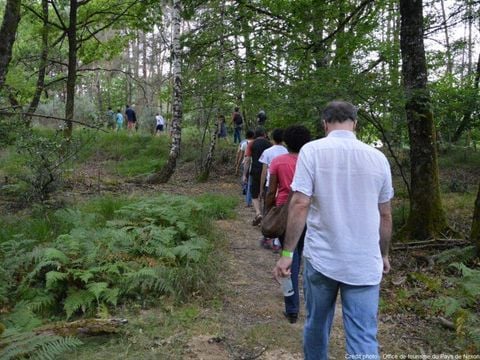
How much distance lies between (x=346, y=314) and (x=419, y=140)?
4.90 metres

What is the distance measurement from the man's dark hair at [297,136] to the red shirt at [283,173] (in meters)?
0.18

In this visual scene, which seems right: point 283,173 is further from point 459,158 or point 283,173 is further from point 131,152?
point 131,152

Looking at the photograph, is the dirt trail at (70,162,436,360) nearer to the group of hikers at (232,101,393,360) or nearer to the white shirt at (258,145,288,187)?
the group of hikers at (232,101,393,360)

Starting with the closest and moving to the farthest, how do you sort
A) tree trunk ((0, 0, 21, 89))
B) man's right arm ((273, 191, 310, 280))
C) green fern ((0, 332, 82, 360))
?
man's right arm ((273, 191, 310, 280)) < green fern ((0, 332, 82, 360)) < tree trunk ((0, 0, 21, 89))

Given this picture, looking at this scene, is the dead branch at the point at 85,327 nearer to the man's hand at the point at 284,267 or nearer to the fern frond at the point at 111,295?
the fern frond at the point at 111,295

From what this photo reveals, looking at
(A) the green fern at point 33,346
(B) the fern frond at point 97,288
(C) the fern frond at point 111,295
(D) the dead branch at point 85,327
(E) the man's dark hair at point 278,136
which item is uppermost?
(E) the man's dark hair at point 278,136

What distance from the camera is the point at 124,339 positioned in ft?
12.7

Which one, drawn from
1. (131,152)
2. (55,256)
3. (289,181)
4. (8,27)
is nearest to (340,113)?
(289,181)

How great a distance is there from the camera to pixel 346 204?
2.69 meters

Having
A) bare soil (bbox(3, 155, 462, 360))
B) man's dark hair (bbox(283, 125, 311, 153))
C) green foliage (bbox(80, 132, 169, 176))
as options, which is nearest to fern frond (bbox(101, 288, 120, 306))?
bare soil (bbox(3, 155, 462, 360))

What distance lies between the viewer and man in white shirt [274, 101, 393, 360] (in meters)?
2.65

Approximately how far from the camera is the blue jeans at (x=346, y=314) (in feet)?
8.61

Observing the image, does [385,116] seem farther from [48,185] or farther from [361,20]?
[48,185]

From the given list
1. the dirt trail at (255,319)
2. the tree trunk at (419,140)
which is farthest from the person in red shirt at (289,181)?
the tree trunk at (419,140)
